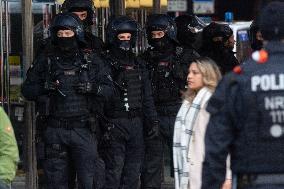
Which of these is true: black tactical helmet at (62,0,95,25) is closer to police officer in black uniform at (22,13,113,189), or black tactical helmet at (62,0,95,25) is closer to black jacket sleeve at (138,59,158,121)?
black jacket sleeve at (138,59,158,121)

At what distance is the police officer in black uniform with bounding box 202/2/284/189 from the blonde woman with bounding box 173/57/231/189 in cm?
186

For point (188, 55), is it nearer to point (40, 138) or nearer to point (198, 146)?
point (40, 138)

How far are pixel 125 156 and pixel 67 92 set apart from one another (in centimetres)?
148

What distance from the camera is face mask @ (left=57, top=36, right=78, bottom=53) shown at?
9219 mm

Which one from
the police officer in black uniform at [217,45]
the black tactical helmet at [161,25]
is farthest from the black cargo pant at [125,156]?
the police officer in black uniform at [217,45]

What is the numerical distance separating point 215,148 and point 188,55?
216 inches

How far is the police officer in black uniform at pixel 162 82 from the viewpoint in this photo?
1076 cm

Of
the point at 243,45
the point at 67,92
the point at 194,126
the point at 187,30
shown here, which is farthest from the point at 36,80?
the point at 243,45

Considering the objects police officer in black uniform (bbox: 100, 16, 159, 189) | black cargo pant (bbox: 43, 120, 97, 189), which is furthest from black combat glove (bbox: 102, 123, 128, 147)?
black cargo pant (bbox: 43, 120, 97, 189)

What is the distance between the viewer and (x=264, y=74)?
18.0ft

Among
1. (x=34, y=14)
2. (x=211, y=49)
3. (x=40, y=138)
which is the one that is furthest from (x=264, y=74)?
(x=211, y=49)

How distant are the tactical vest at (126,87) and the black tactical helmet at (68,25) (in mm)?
884

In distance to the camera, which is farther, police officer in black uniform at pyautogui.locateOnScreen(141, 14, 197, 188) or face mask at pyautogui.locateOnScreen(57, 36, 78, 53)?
police officer in black uniform at pyautogui.locateOnScreen(141, 14, 197, 188)

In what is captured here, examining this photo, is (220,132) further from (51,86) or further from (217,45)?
(217,45)
